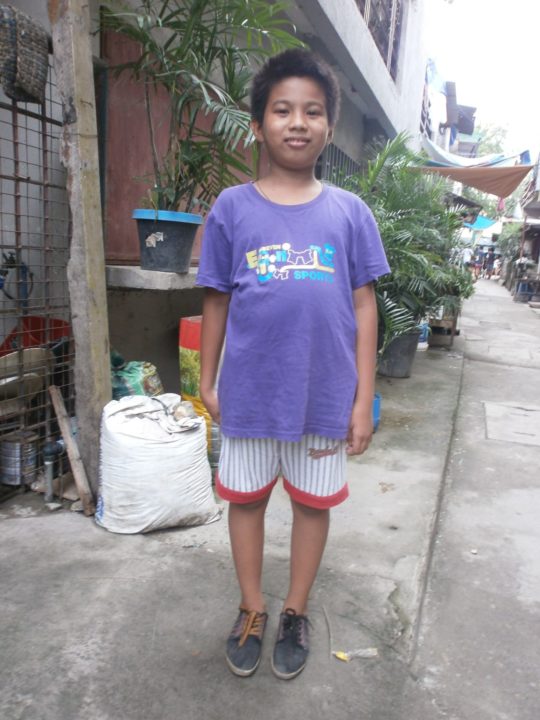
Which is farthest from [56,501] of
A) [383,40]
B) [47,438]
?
[383,40]

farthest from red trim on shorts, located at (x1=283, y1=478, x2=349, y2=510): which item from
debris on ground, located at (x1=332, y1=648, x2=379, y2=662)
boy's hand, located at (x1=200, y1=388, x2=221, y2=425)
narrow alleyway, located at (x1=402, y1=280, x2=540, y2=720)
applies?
narrow alleyway, located at (x1=402, y1=280, x2=540, y2=720)

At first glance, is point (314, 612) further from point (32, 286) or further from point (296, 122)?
point (32, 286)

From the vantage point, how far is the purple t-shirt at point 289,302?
139 centimetres

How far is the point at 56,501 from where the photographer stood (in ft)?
8.43

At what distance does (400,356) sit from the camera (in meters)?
5.70

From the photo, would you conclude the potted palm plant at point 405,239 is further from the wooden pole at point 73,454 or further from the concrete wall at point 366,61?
the wooden pole at point 73,454

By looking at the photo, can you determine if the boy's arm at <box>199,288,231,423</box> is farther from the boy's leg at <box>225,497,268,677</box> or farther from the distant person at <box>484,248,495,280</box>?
the distant person at <box>484,248,495,280</box>

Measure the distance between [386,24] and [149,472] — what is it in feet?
28.0

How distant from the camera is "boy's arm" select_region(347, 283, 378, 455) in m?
1.51

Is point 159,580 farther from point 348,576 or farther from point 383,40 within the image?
point 383,40

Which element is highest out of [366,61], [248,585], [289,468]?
[366,61]

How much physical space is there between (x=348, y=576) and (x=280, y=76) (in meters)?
1.75

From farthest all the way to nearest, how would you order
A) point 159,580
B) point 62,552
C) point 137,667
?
point 62,552 < point 159,580 < point 137,667

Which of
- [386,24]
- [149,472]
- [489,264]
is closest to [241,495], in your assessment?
[149,472]
